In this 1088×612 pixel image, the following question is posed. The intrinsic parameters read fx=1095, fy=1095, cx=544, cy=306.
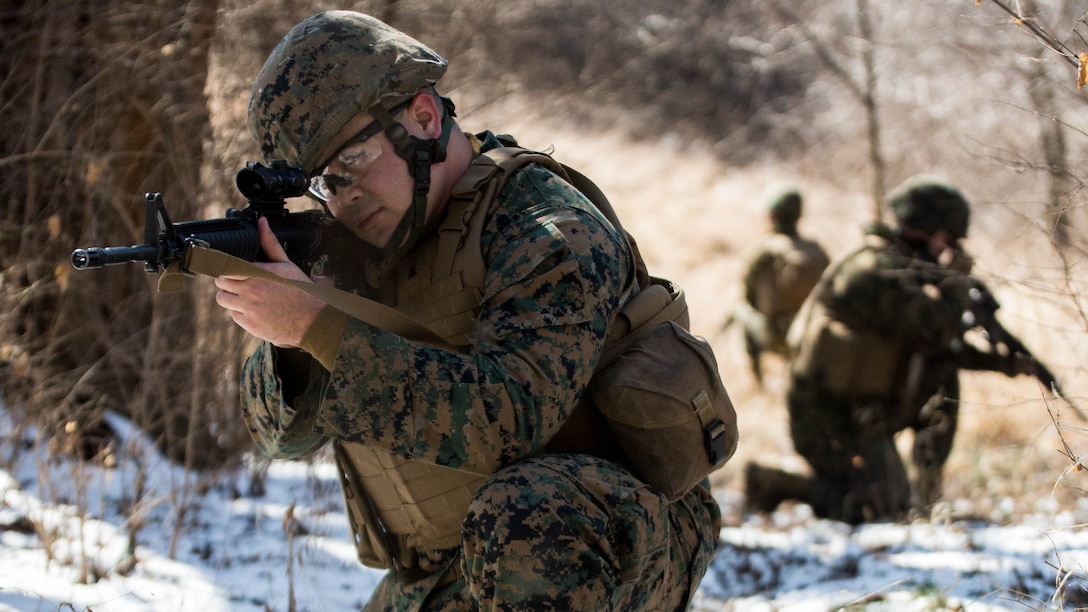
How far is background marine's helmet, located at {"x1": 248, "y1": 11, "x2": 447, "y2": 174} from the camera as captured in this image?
2.21 metres

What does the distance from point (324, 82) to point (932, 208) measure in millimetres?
4955

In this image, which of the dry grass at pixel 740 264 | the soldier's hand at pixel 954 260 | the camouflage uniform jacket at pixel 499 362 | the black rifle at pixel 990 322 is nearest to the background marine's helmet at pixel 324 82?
the camouflage uniform jacket at pixel 499 362

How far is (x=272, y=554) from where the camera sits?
3.94 m

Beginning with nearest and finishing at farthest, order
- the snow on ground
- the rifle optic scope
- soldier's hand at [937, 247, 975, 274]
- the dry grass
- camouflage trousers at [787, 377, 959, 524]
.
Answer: the rifle optic scope
the snow on ground
the dry grass
soldier's hand at [937, 247, 975, 274]
camouflage trousers at [787, 377, 959, 524]

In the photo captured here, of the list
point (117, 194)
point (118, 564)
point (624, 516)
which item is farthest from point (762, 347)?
point (624, 516)

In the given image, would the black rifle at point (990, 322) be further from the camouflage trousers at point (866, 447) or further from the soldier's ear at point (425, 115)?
the soldier's ear at point (425, 115)

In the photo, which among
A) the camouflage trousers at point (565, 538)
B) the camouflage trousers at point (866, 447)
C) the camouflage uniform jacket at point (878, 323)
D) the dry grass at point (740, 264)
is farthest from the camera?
the camouflage trousers at point (866, 447)

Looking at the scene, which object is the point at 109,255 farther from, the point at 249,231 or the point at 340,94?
the point at 340,94

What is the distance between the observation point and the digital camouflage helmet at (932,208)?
20.8 feet

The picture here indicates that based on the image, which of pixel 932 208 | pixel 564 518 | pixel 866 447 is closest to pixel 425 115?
pixel 564 518

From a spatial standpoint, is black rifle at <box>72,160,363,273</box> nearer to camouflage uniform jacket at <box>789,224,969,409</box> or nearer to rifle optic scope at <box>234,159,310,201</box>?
rifle optic scope at <box>234,159,310,201</box>

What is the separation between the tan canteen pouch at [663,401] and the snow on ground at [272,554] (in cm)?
86

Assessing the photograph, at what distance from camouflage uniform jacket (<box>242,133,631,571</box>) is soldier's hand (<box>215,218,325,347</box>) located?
0.09m

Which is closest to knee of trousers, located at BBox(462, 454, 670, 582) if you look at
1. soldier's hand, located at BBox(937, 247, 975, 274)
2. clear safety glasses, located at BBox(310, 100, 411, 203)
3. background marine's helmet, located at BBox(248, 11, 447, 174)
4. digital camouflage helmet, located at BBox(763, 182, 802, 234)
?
clear safety glasses, located at BBox(310, 100, 411, 203)
